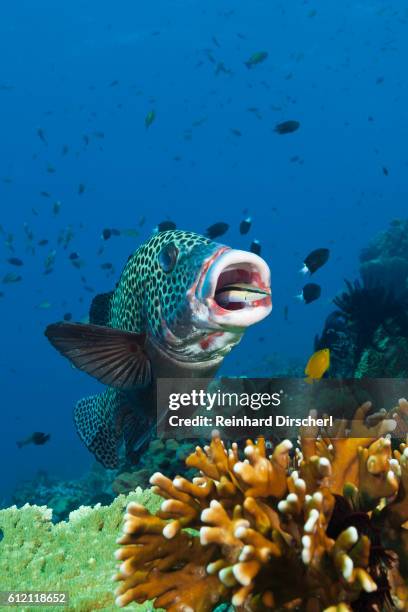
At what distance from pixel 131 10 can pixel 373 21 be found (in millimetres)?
32777

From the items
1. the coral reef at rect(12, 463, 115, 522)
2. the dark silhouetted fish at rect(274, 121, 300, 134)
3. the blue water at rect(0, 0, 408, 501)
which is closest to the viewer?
the coral reef at rect(12, 463, 115, 522)

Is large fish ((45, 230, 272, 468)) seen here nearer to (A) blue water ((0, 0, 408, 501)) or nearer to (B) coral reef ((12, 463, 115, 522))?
(B) coral reef ((12, 463, 115, 522))

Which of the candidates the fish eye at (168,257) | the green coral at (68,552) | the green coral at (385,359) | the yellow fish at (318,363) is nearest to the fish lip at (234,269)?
the fish eye at (168,257)

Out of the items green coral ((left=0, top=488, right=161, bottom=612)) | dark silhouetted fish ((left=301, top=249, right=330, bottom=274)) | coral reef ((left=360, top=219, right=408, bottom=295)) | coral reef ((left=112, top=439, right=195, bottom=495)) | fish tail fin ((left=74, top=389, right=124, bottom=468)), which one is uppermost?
coral reef ((left=360, top=219, right=408, bottom=295))

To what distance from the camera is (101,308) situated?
4.55 metres

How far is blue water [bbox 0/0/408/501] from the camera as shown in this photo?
2442 inches

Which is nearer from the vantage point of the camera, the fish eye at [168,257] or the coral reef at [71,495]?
the fish eye at [168,257]

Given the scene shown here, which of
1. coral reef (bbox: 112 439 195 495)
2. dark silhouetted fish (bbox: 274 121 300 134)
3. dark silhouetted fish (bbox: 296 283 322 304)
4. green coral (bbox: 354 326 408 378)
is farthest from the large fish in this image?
dark silhouetted fish (bbox: 274 121 300 134)

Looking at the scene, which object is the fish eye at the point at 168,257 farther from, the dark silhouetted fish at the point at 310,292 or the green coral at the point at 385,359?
the dark silhouetted fish at the point at 310,292

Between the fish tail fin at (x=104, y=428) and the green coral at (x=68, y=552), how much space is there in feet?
2.22

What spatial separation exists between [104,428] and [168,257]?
2.02 m

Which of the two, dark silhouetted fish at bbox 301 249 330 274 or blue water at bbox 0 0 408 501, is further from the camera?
blue water at bbox 0 0 408 501

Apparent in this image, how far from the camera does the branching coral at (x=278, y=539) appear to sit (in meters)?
1.57

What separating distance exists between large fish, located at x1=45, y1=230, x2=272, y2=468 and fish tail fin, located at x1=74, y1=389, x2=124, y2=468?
0.02m
